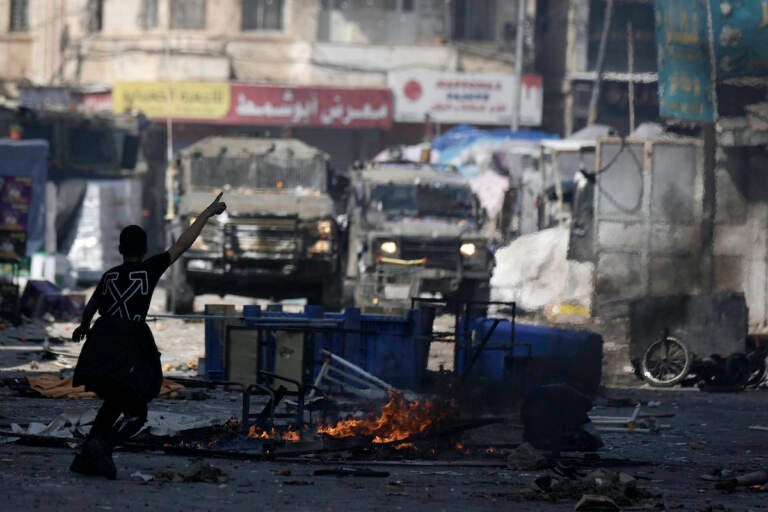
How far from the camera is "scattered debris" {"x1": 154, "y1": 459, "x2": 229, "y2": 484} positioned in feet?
31.0

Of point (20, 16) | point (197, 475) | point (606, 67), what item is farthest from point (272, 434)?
point (20, 16)

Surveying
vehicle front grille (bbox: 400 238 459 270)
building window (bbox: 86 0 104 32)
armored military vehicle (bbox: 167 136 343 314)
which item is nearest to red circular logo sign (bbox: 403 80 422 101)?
building window (bbox: 86 0 104 32)

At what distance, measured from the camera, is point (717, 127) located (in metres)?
22.8

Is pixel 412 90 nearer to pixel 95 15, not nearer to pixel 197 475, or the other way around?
pixel 95 15

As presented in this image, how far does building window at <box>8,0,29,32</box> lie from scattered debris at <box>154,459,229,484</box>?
1695 inches

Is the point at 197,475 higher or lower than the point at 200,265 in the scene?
lower

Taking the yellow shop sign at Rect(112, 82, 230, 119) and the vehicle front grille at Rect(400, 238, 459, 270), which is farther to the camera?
the yellow shop sign at Rect(112, 82, 230, 119)

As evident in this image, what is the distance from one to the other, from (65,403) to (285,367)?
179cm

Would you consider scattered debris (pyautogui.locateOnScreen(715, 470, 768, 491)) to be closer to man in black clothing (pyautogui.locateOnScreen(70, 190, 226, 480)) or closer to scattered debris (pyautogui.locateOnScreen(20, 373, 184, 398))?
man in black clothing (pyautogui.locateOnScreen(70, 190, 226, 480))

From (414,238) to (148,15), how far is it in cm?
2626

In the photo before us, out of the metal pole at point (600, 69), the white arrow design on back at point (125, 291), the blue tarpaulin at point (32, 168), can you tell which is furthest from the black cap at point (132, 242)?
the metal pole at point (600, 69)

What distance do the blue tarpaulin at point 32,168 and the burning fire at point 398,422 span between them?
18360mm

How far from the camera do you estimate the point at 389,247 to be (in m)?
24.0

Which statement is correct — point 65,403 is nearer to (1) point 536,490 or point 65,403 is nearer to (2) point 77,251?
(1) point 536,490
